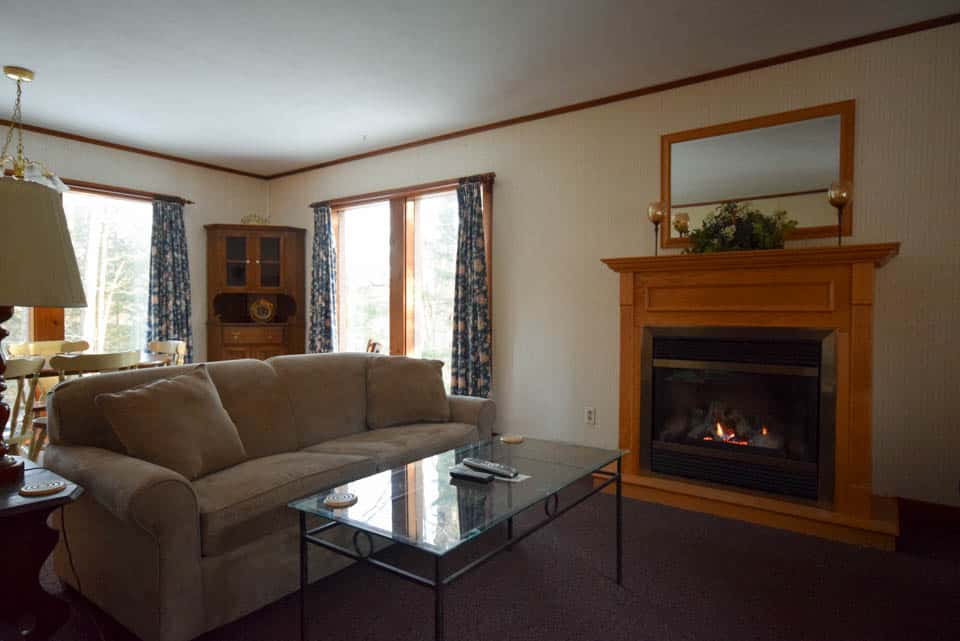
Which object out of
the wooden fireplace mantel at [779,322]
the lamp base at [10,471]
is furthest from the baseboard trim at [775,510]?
the lamp base at [10,471]

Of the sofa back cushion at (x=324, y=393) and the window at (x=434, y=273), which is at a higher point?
the window at (x=434, y=273)

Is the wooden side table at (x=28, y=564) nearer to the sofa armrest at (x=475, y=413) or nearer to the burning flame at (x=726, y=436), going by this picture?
the sofa armrest at (x=475, y=413)

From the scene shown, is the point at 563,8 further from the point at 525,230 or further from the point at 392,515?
the point at 392,515

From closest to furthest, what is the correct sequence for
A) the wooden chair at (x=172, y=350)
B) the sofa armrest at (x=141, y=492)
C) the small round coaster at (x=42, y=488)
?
the small round coaster at (x=42, y=488) → the sofa armrest at (x=141, y=492) → the wooden chair at (x=172, y=350)

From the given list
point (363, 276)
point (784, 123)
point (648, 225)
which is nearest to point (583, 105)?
point (648, 225)

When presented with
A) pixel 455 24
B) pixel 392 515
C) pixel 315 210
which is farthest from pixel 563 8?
pixel 315 210

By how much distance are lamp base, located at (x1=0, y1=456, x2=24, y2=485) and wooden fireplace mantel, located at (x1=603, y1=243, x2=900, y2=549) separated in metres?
2.92

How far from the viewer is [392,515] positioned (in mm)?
1725

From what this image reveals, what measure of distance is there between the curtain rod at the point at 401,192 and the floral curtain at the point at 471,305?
10 centimetres

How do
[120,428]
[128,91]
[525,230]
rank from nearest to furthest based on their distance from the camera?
1. [120,428]
2. [128,91]
3. [525,230]

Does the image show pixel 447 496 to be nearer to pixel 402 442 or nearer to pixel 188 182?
pixel 402 442

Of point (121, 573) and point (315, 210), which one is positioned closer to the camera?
point (121, 573)

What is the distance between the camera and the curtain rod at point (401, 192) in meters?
4.51

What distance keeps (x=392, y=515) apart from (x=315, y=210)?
4540 mm
